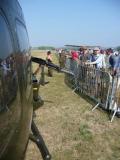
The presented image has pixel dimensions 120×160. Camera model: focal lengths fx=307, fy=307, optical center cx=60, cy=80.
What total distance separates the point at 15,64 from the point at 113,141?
4581 millimetres

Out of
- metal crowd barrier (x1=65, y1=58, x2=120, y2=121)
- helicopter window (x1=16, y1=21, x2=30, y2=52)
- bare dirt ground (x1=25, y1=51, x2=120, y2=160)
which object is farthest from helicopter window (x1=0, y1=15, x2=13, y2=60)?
metal crowd barrier (x1=65, y1=58, x2=120, y2=121)

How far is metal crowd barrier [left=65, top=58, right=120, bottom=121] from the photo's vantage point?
859 cm

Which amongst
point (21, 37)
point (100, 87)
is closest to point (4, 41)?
point (21, 37)

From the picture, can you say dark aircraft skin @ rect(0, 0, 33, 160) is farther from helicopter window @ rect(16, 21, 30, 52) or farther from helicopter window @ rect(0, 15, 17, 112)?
helicopter window @ rect(16, 21, 30, 52)

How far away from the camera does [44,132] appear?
23.3 feet

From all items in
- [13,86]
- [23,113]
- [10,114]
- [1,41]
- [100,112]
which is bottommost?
[100,112]

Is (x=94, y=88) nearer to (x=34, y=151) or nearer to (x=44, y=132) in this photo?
(x=44, y=132)

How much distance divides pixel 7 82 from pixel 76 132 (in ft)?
17.1

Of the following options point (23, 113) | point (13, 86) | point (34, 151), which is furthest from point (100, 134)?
point (13, 86)

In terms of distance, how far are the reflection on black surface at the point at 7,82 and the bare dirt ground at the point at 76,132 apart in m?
3.49

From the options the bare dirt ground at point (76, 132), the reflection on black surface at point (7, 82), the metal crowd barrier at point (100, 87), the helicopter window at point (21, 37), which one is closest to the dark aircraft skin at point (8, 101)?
the reflection on black surface at point (7, 82)

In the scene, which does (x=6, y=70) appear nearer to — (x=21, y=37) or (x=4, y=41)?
(x=4, y=41)

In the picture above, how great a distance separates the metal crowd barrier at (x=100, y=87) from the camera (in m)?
8.59

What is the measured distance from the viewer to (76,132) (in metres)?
7.17
